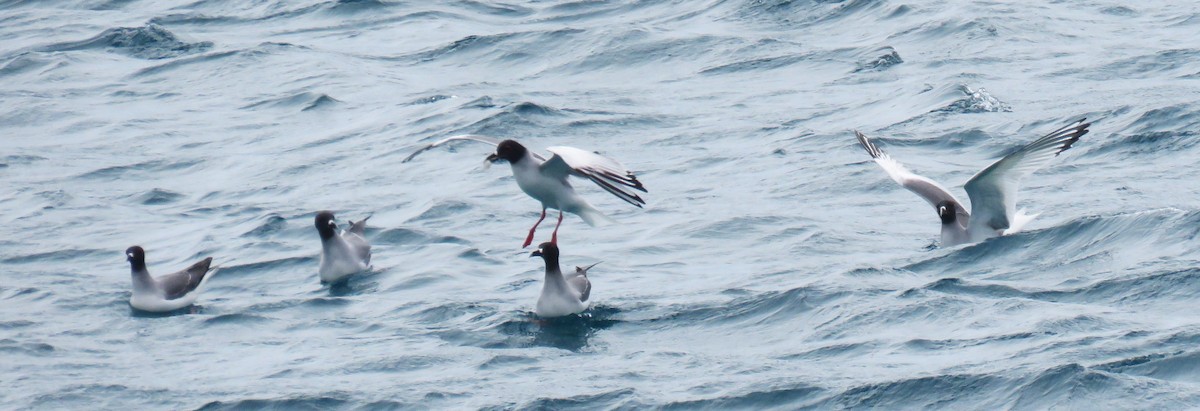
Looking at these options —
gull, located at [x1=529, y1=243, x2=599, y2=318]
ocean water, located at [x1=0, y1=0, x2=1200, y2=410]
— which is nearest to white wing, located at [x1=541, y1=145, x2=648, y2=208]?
gull, located at [x1=529, y1=243, x2=599, y2=318]

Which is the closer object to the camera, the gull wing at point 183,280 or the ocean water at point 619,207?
the ocean water at point 619,207

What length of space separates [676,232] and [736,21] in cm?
1165

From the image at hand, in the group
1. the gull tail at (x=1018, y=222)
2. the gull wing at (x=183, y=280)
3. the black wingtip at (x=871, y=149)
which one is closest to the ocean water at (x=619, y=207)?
the gull tail at (x=1018, y=222)

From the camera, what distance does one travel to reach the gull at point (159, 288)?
1468 centimetres

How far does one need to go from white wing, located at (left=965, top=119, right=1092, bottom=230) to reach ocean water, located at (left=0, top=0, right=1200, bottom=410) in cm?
25

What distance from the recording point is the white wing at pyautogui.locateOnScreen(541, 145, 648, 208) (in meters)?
12.6

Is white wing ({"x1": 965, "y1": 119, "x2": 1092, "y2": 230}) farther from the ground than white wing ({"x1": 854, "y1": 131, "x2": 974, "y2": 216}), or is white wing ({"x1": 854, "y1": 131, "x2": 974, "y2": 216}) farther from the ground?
white wing ({"x1": 965, "y1": 119, "x2": 1092, "y2": 230})

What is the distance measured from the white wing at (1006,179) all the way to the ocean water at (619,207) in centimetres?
25

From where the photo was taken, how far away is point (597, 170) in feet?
43.0

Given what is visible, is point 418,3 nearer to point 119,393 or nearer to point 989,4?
point 989,4

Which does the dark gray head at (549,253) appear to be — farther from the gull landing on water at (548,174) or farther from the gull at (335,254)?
the gull at (335,254)

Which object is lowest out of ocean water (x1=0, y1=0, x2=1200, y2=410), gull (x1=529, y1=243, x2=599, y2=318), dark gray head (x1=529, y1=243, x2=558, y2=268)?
ocean water (x1=0, y1=0, x2=1200, y2=410)

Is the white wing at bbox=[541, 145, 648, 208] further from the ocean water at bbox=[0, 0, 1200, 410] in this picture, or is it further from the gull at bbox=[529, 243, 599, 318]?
the ocean water at bbox=[0, 0, 1200, 410]

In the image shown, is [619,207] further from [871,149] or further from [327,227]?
[327,227]
